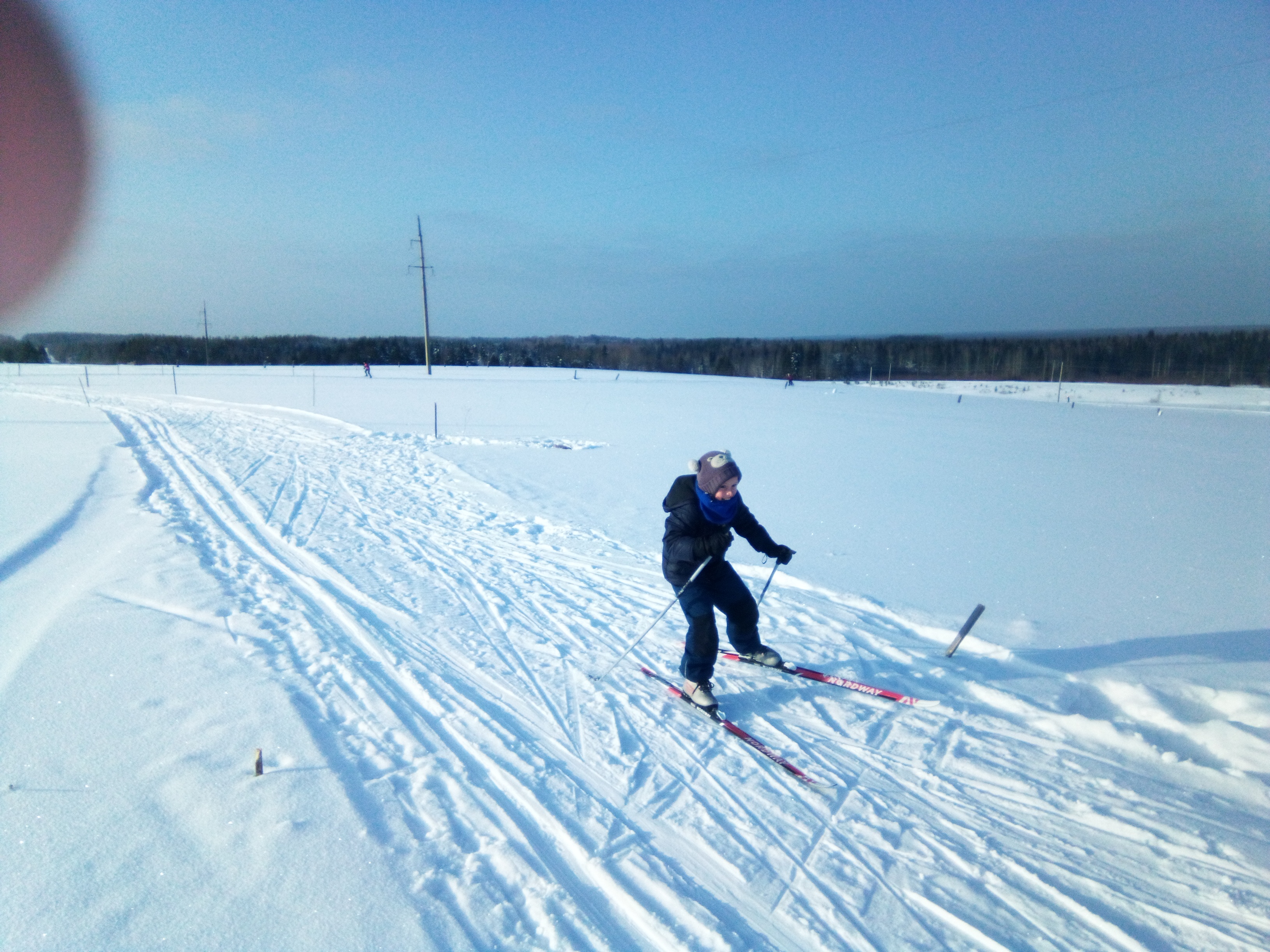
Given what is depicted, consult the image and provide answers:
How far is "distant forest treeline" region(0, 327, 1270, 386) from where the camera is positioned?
57.0m

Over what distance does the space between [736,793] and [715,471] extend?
174 cm

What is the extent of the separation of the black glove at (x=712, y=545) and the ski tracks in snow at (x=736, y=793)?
1.07 meters

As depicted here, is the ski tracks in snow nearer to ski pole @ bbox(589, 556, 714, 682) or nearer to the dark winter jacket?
ski pole @ bbox(589, 556, 714, 682)

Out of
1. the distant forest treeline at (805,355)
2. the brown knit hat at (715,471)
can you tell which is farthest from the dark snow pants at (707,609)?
the distant forest treeline at (805,355)

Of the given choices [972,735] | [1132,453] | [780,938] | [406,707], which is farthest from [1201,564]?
[1132,453]

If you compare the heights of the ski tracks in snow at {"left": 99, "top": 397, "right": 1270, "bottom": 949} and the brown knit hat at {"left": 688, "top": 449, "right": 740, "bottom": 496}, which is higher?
the brown knit hat at {"left": 688, "top": 449, "right": 740, "bottom": 496}

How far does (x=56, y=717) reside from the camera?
392cm

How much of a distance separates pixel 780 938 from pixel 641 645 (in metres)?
2.81

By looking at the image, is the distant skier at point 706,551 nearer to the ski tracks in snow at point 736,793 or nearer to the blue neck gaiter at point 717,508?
the blue neck gaiter at point 717,508

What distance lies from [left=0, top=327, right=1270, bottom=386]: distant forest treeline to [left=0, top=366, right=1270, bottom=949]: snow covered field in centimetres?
5619

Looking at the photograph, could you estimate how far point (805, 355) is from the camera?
90625 mm

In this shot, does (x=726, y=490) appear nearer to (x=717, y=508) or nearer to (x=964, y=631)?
(x=717, y=508)

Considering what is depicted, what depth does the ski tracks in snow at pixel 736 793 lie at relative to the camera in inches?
110

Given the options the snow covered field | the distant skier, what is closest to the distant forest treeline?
the snow covered field
